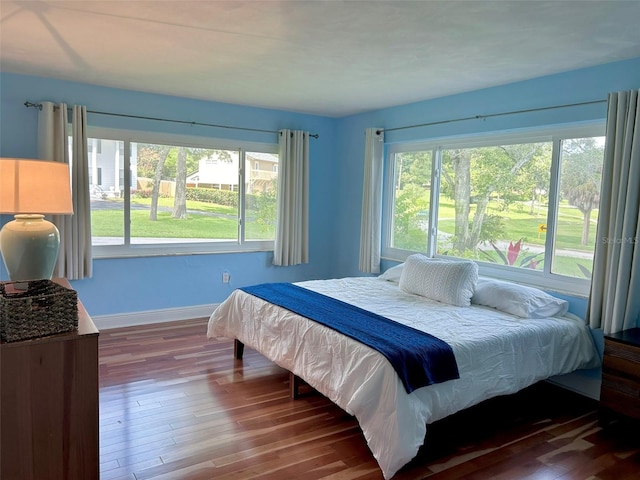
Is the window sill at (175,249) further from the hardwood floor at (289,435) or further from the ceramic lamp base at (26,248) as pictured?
the ceramic lamp base at (26,248)

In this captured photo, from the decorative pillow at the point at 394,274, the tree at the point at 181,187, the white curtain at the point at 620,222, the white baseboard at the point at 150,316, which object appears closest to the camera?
the white curtain at the point at 620,222

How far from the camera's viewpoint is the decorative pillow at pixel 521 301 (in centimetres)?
322

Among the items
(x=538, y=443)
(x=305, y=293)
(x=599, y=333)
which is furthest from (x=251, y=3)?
(x=599, y=333)

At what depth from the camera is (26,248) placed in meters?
2.02

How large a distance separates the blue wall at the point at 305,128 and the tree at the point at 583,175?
228mm

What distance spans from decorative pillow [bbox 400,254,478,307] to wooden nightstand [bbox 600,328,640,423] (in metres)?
0.97

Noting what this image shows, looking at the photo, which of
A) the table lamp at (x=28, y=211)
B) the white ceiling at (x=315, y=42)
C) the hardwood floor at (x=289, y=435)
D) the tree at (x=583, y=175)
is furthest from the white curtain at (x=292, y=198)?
the table lamp at (x=28, y=211)

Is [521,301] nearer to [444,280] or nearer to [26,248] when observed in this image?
[444,280]

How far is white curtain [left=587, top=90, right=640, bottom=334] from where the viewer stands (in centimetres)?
288

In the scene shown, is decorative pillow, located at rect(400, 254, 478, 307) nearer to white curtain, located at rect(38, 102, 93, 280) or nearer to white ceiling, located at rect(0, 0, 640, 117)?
white ceiling, located at rect(0, 0, 640, 117)

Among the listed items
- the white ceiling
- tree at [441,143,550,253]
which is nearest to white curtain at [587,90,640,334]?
the white ceiling

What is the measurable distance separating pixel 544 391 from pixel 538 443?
88cm

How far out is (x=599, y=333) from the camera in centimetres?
325

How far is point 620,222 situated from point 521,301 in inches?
31.6
